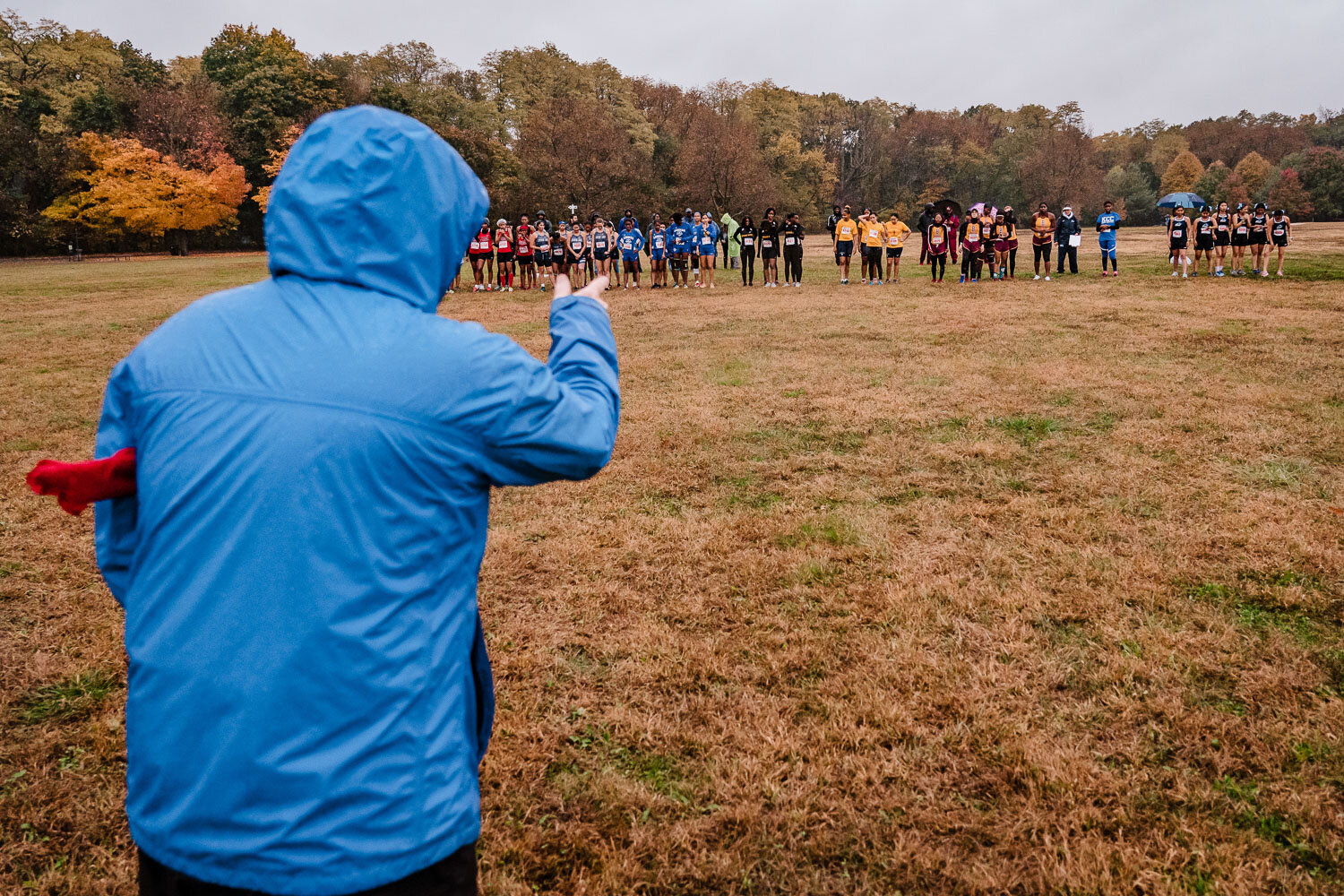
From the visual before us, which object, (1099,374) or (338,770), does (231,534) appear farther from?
(1099,374)

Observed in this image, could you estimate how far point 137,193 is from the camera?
4519 cm

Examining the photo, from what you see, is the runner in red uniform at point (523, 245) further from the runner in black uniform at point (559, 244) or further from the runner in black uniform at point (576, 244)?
the runner in black uniform at point (576, 244)

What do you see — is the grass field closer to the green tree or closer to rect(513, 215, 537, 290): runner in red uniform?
rect(513, 215, 537, 290): runner in red uniform

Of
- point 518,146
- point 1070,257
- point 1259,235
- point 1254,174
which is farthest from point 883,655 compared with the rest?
point 1254,174

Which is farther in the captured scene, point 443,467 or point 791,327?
point 791,327

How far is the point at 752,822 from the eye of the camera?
2912mm

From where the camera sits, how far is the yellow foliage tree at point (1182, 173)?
7469 centimetres

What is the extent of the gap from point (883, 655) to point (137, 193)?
53.6m

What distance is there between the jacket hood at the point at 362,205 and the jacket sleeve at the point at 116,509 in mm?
323

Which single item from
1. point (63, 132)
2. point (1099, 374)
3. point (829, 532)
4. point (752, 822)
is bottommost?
point (752, 822)

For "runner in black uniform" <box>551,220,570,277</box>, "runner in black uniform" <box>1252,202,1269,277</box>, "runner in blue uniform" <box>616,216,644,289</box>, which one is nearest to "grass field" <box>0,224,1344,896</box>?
"runner in black uniform" <box>551,220,570,277</box>

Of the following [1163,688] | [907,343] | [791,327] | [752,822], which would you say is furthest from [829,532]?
[791,327]

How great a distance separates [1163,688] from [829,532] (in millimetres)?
2163

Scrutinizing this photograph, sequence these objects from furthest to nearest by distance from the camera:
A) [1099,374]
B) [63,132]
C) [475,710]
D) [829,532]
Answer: [63,132]
[1099,374]
[829,532]
[475,710]
